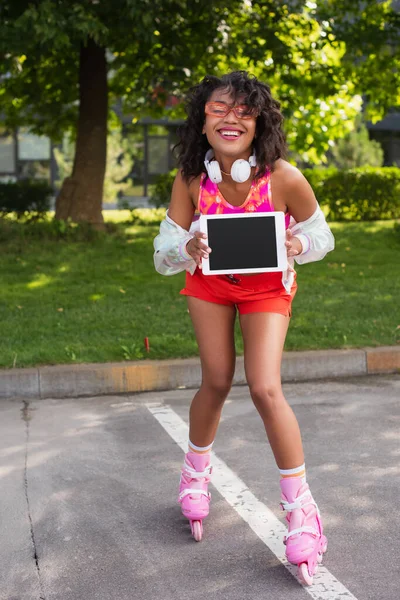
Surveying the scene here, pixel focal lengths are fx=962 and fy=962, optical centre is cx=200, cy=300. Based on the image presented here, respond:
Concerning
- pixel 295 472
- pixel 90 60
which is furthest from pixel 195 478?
pixel 90 60

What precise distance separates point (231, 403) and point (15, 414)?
4.80 ft

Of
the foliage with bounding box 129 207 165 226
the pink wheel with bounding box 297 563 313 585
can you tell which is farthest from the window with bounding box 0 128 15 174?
the pink wheel with bounding box 297 563 313 585

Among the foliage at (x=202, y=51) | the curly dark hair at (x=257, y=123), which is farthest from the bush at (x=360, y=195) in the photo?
the curly dark hair at (x=257, y=123)

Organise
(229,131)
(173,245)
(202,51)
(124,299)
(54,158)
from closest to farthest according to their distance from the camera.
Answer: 1. (229,131)
2. (173,245)
3. (124,299)
4. (202,51)
5. (54,158)

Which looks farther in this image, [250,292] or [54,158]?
[54,158]

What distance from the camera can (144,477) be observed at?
5.04 metres

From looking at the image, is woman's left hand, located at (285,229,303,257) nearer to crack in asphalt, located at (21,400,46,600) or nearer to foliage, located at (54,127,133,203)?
crack in asphalt, located at (21,400,46,600)

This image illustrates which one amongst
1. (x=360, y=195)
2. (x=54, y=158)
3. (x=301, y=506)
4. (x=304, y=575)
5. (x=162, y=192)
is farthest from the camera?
(x=54, y=158)

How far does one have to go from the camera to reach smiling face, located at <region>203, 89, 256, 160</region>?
3.90m

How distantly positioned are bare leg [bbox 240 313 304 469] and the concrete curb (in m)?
3.21

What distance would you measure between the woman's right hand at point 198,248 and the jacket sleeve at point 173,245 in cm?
15

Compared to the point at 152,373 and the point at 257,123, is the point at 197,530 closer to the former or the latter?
the point at 257,123

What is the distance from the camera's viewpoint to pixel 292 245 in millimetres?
3828

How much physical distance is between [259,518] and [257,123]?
69.8 inches
